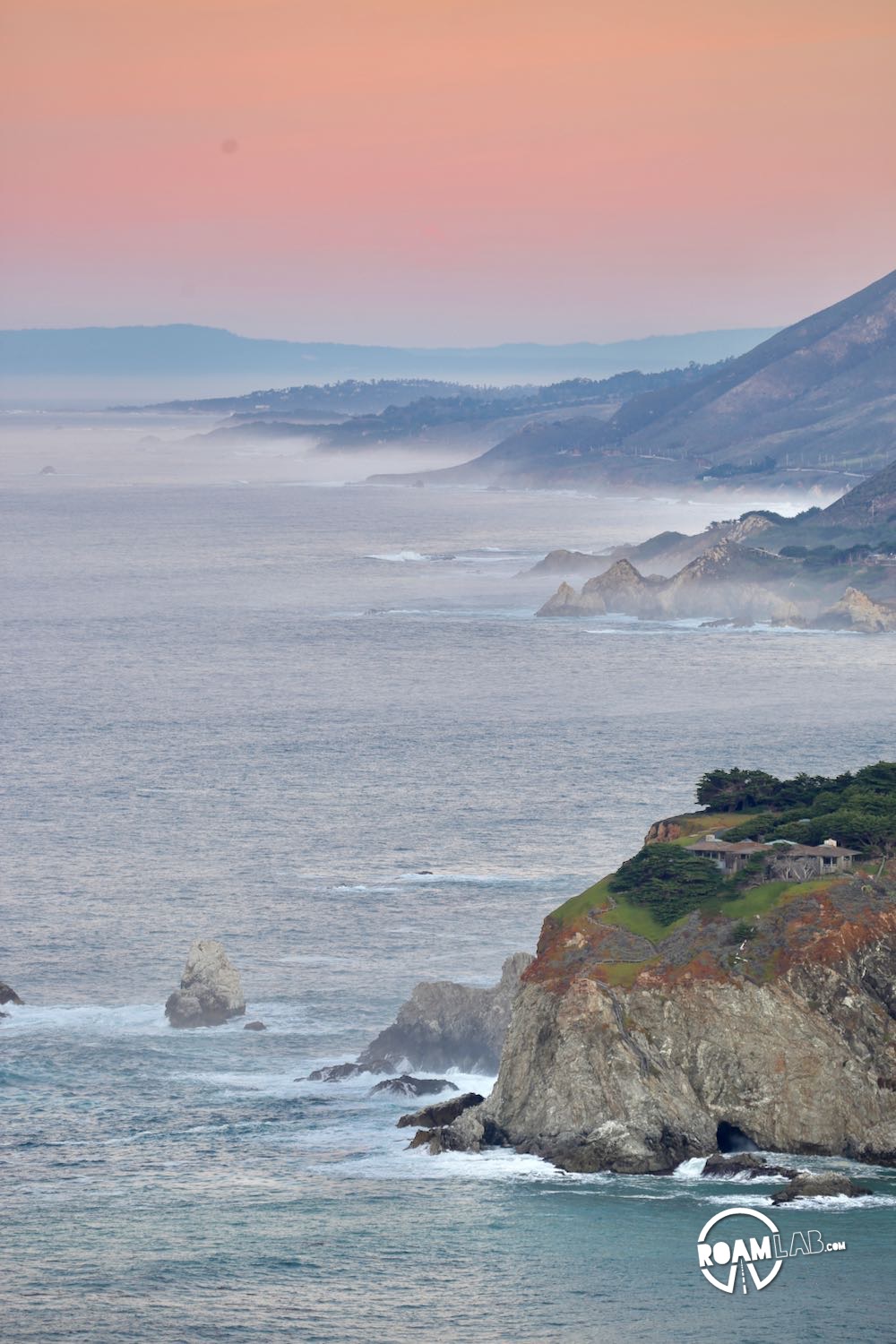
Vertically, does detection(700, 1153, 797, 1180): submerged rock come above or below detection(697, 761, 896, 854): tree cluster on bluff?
below

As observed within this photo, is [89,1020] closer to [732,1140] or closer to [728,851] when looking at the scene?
[728,851]

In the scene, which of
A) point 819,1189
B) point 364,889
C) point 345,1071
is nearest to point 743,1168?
point 819,1189

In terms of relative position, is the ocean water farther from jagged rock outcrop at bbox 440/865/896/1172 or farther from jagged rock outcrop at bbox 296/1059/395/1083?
jagged rock outcrop at bbox 440/865/896/1172

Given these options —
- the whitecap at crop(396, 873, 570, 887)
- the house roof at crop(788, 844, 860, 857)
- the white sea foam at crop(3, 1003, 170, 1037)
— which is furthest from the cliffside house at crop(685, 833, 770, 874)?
the whitecap at crop(396, 873, 570, 887)

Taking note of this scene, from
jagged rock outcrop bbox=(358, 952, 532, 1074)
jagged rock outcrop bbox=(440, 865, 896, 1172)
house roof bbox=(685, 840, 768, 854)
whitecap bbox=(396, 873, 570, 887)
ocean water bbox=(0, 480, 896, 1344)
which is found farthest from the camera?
whitecap bbox=(396, 873, 570, 887)

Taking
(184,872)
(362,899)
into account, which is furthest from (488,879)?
(184,872)
